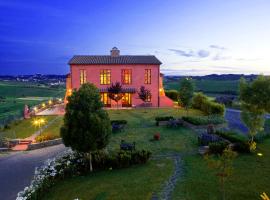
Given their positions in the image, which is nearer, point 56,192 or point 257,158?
point 56,192

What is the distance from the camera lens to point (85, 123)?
15234 millimetres

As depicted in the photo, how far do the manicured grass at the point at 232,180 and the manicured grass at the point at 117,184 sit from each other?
3.74 feet

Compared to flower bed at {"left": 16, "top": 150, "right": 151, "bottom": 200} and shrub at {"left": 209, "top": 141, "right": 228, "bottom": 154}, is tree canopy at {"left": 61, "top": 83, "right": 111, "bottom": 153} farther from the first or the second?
shrub at {"left": 209, "top": 141, "right": 228, "bottom": 154}

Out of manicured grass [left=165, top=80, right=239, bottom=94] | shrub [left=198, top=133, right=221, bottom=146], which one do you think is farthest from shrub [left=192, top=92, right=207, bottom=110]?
manicured grass [left=165, top=80, right=239, bottom=94]

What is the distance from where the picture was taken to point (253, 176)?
14070mm

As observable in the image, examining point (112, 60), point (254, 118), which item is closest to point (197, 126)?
point (254, 118)

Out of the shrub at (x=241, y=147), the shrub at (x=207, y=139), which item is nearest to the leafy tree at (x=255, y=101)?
the shrub at (x=241, y=147)

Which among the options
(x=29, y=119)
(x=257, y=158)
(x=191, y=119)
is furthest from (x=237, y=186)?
(x=29, y=119)

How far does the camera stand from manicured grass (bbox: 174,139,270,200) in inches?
473

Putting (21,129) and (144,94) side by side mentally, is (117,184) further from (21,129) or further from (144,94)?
(144,94)

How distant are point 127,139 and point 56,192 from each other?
32.1 feet

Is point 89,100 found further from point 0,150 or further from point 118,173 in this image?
point 0,150

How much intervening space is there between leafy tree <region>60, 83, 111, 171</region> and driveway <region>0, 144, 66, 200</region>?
123 inches

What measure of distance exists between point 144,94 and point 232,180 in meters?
26.3
